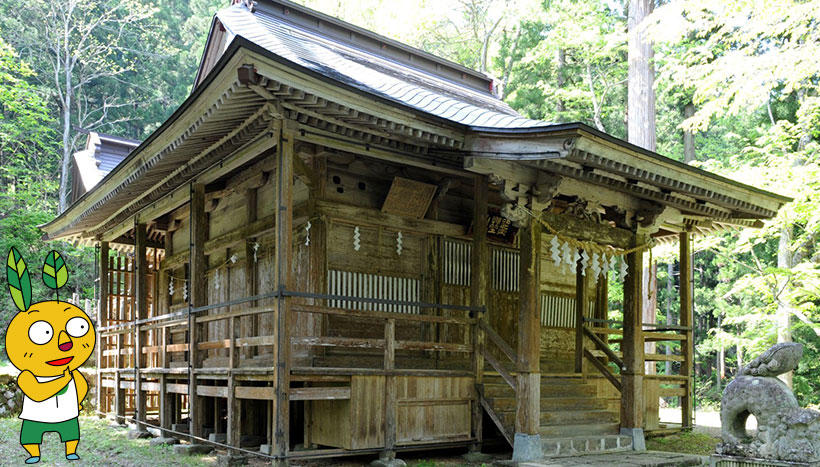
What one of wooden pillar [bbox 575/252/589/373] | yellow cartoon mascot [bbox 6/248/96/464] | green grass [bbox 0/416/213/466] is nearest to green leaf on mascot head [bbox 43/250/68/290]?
yellow cartoon mascot [bbox 6/248/96/464]

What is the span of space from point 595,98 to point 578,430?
1899cm

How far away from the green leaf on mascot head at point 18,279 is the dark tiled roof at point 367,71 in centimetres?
312

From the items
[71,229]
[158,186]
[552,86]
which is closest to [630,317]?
[158,186]

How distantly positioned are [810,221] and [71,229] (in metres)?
15.2

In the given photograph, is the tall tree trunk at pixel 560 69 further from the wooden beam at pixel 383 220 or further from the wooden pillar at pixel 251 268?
the wooden pillar at pixel 251 268

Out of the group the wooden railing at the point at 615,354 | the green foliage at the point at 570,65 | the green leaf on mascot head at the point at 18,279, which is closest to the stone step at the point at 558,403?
the wooden railing at the point at 615,354

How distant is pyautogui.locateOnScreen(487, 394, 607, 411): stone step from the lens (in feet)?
30.1

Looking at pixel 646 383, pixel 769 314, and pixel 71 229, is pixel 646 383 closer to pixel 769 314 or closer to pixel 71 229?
pixel 769 314

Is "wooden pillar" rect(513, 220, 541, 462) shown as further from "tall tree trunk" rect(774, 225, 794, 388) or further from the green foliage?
the green foliage

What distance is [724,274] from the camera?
2333 cm

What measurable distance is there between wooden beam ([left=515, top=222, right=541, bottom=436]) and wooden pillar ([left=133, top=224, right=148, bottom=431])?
6589 mm

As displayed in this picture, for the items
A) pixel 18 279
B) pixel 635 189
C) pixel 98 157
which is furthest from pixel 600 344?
pixel 98 157

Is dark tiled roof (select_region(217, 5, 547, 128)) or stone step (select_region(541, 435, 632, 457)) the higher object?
dark tiled roof (select_region(217, 5, 547, 128))

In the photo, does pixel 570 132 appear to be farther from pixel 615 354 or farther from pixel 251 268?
pixel 251 268
